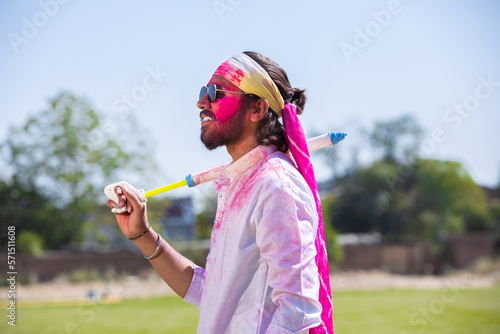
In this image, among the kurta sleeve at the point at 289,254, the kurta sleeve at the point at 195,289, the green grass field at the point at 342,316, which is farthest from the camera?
the green grass field at the point at 342,316

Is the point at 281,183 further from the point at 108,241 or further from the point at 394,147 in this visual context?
the point at 394,147

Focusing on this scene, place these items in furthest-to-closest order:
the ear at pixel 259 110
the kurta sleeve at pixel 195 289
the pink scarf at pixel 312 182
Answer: the kurta sleeve at pixel 195 289 < the ear at pixel 259 110 < the pink scarf at pixel 312 182

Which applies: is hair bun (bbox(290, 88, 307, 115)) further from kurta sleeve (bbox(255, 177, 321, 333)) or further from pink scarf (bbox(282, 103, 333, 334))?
kurta sleeve (bbox(255, 177, 321, 333))

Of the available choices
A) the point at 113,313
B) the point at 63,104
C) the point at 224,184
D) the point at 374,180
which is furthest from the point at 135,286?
the point at 224,184

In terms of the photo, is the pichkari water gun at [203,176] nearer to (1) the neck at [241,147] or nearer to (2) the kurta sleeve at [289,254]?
(1) the neck at [241,147]

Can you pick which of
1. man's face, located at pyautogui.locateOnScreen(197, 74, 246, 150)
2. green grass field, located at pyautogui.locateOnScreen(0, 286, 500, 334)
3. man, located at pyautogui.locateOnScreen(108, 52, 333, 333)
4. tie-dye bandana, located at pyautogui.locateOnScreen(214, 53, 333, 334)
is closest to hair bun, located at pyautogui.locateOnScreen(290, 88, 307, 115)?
man, located at pyautogui.locateOnScreen(108, 52, 333, 333)

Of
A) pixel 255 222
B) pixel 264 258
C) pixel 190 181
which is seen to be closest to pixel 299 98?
pixel 190 181

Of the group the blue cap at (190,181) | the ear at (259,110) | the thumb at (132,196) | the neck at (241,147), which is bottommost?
the thumb at (132,196)

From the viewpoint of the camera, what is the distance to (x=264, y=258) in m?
1.64

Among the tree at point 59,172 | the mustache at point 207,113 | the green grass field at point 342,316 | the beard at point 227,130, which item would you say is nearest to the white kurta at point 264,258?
the beard at point 227,130

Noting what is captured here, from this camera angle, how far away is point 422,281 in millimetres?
31234

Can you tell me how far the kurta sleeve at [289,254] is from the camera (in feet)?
5.10

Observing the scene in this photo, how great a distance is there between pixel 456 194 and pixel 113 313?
30776 millimetres

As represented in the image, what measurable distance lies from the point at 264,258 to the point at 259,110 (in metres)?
0.63
